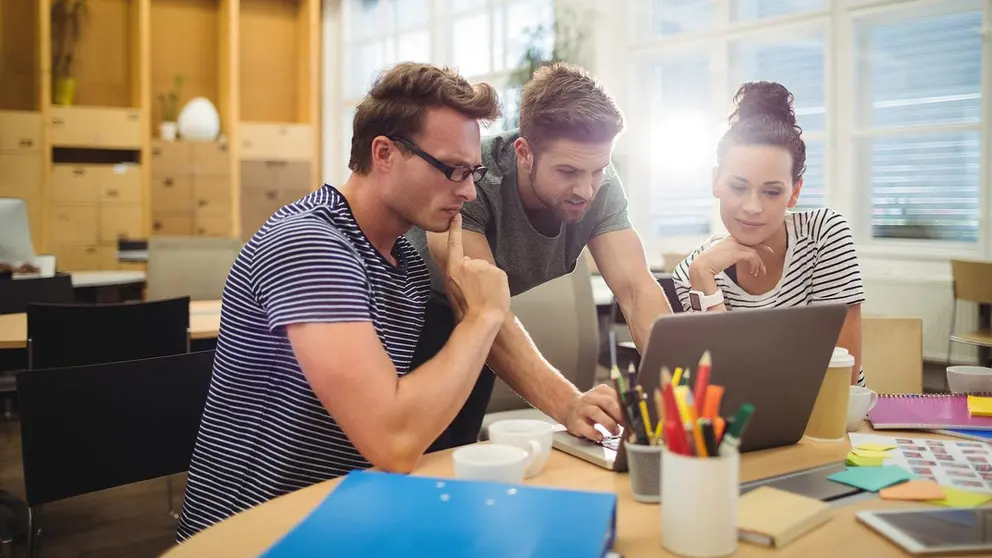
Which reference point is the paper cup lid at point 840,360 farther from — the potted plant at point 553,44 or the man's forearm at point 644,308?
the potted plant at point 553,44

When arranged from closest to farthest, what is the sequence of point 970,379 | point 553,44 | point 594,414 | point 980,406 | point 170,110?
point 594,414, point 980,406, point 970,379, point 553,44, point 170,110

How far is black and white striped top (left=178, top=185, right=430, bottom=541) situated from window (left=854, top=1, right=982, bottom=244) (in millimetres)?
4452

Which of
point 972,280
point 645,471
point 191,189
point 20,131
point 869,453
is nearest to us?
point 645,471

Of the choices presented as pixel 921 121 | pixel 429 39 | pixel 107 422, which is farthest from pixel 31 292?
pixel 429 39

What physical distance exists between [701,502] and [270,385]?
0.74 metres

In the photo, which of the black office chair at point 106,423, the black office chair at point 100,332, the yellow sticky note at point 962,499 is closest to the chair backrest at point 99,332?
the black office chair at point 100,332

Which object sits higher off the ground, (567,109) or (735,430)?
(567,109)

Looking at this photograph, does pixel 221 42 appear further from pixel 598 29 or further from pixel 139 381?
pixel 139 381

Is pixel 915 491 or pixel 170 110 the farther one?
pixel 170 110

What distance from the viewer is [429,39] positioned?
866 centimetres

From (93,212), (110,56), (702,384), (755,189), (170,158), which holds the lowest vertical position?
(702,384)

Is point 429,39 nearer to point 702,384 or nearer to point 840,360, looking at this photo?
point 840,360

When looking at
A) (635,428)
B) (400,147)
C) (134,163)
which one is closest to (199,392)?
(400,147)

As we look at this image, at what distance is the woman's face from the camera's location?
168cm
